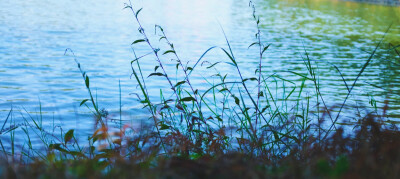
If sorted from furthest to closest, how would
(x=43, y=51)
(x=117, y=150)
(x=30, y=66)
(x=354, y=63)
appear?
1. (x=354, y=63)
2. (x=43, y=51)
3. (x=30, y=66)
4. (x=117, y=150)

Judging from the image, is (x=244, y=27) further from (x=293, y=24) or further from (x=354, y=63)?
(x=354, y=63)

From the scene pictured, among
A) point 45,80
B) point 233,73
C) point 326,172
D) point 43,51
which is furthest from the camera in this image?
point 43,51

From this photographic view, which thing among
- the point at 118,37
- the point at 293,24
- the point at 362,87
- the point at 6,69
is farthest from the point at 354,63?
the point at 293,24

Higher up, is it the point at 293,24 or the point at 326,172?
the point at 293,24

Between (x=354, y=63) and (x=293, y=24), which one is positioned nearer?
(x=354, y=63)

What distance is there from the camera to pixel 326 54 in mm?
13695

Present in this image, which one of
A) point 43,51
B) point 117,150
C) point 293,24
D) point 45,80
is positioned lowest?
point 117,150

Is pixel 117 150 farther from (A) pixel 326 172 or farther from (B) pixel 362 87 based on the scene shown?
(B) pixel 362 87

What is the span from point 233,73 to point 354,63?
4.31 metres

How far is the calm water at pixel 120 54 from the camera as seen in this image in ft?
21.8

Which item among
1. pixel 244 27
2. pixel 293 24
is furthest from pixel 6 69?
pixel 293 24

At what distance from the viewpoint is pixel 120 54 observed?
10938 mm

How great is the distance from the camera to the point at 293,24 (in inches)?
871

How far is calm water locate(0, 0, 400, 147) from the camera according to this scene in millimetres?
6637
